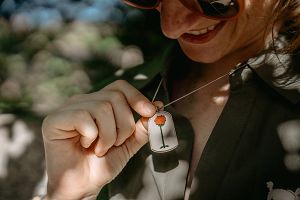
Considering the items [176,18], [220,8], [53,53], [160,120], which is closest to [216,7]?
[220,8]

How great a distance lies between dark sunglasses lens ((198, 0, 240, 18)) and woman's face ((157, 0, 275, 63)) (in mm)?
94

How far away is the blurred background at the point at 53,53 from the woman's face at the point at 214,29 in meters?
1.77

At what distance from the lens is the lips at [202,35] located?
200 cm

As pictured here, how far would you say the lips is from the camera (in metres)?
2.00

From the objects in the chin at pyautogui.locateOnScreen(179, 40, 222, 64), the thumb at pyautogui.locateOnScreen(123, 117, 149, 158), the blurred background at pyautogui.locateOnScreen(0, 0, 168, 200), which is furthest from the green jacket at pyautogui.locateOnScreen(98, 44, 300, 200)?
the blurred background at pyautogui.locateOnScreen(0, 0, 168, 200)

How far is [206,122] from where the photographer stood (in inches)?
82.3

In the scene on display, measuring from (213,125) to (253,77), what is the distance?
26 centimetres

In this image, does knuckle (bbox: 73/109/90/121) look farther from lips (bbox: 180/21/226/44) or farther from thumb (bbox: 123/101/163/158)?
lips (bbox: 180/21/226/44)

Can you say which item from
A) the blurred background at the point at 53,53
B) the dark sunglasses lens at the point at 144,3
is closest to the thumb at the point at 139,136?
the dark sunglasses lens at the point at 144,3

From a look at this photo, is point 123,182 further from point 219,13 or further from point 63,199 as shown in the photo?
point 219,13

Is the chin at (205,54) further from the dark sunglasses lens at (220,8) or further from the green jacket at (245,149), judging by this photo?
the dark sunglasses lens at (220,8)

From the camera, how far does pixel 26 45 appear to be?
446cm

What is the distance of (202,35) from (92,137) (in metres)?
0.65

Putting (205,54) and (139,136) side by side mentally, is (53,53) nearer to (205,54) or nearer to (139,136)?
(205,54)
